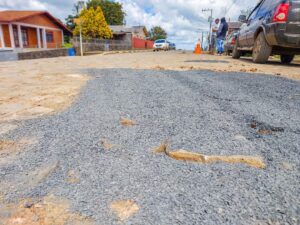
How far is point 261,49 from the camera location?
614 centimetres

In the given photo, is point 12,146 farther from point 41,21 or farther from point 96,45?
point 41,21

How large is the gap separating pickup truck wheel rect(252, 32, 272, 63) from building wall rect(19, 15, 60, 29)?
23.6 metres

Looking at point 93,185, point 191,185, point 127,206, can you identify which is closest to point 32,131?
point 93,185

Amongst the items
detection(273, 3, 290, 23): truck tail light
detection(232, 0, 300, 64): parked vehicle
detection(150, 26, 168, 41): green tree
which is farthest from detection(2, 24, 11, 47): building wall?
detection(150, 26, 168, 41): green tree

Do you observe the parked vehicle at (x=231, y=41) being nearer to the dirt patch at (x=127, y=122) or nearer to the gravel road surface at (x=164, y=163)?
the gravel road surface at (x=164, y=163)

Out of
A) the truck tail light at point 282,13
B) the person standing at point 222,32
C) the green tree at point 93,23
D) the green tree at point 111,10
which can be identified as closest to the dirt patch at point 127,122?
the truck tail light at point 282,13

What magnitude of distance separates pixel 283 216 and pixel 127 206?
2.04 ft

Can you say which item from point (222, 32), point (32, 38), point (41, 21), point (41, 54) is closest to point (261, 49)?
point (222, 32)

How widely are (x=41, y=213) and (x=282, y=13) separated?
19.6 ft

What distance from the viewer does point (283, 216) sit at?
3.09 ft

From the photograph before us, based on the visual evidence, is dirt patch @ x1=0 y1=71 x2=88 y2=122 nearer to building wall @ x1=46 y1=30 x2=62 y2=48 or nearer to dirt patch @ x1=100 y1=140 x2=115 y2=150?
dirt patch @ x1=100 y1=140 x2=115 y2=150

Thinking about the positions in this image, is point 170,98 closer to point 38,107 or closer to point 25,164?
point 38,107

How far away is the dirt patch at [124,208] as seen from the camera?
0.97m

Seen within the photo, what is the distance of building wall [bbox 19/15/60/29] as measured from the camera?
24422 mm
